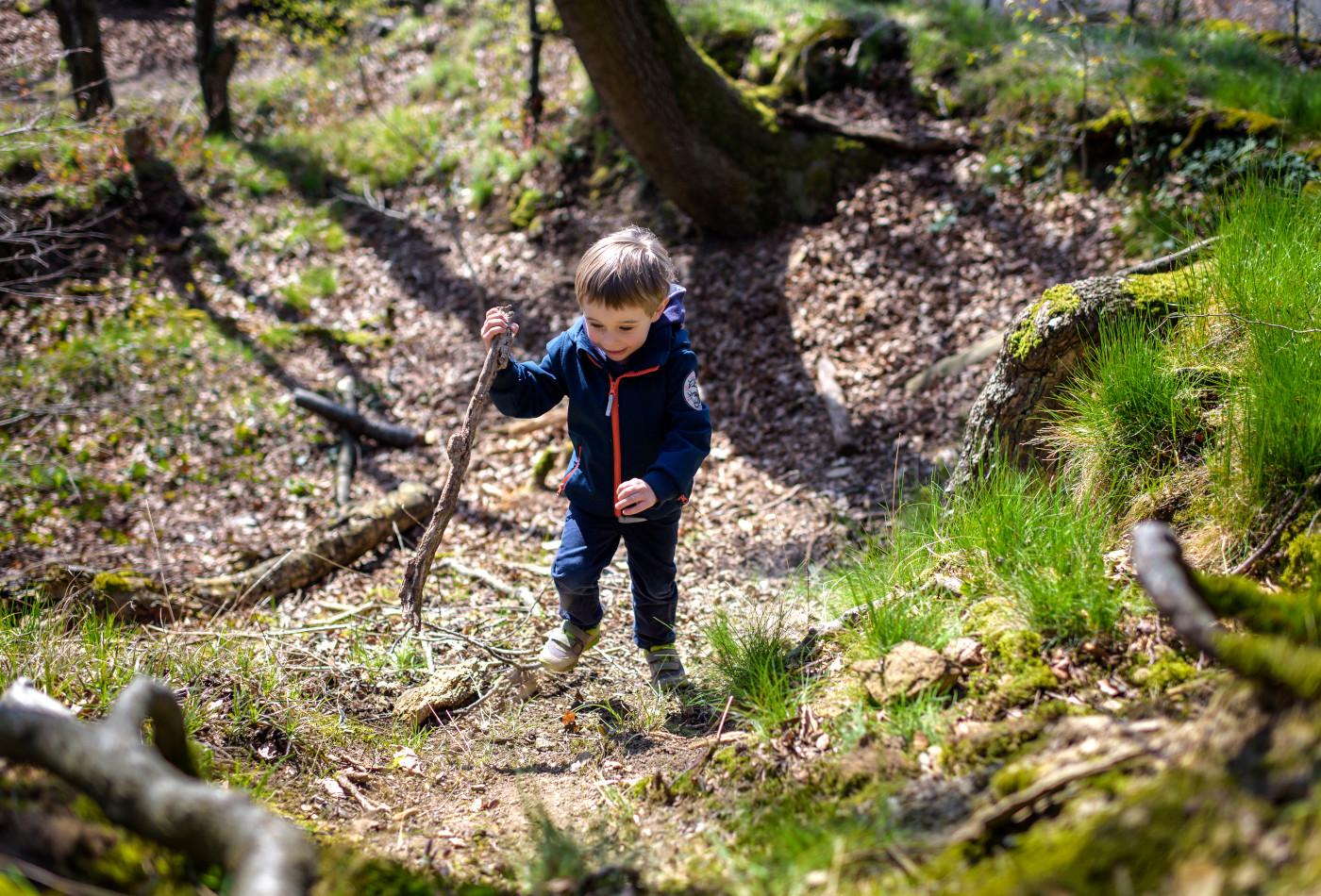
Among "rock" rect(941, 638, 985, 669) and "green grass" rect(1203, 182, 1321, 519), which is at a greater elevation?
"green grass" rect(1203, 182, 1321, 519)

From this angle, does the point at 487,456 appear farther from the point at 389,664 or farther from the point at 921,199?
the point at 921,199

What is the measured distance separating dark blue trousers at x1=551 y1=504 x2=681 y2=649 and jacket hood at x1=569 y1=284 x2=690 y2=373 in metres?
0.65

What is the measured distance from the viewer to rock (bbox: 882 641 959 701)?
2.44 m

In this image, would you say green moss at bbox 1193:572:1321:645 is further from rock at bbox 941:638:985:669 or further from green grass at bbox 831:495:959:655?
green grass at bbox 831:495:959:655

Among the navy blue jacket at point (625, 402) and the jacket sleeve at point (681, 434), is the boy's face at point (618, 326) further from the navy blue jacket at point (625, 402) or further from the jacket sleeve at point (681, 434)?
the jacket sleeve at point (681, 434)

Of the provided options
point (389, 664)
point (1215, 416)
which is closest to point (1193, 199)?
point (1215, 416)

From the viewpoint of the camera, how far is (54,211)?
870 centimetres

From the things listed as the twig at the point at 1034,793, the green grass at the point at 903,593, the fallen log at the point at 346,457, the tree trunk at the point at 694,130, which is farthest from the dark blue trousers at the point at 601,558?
the tree trunk at the point at 694,130

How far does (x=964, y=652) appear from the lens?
2.58 m

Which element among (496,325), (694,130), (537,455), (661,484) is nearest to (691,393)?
(661,484)

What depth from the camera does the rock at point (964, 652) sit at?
8.37ft

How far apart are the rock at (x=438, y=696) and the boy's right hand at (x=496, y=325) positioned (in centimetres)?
150

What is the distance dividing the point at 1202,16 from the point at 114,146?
1377 cm

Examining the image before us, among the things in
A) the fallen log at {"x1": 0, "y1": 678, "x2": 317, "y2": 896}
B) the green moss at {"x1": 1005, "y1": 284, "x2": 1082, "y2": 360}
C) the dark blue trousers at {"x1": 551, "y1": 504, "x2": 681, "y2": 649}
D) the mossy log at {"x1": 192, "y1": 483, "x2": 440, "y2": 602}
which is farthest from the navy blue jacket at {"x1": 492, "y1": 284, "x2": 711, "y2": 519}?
the mossy log at {"x1": 192, "y1": 483, "x2": 440, "y2": 602}
